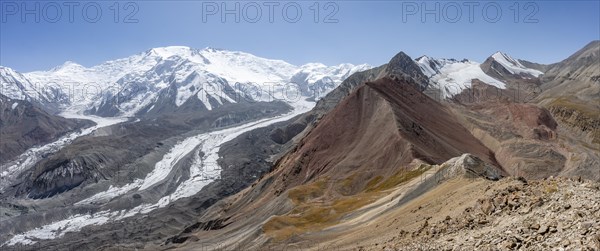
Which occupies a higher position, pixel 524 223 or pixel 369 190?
pixel 524 223

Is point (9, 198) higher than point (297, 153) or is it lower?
lower

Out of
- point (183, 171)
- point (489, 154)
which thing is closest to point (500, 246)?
point (489, 154)

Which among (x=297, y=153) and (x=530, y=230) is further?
(x=297, y=153)

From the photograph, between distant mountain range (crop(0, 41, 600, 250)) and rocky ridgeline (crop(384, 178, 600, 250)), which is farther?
distant mountain range (crop(0, 41, 600, 250))

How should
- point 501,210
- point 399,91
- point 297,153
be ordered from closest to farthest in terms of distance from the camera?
point 501,210 → point 297,153 → point 399,91

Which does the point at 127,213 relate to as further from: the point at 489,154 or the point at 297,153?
the point at 489,154

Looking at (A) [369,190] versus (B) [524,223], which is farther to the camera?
(A) [369,190]

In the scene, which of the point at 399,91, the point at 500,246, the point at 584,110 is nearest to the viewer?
the point at 500,246

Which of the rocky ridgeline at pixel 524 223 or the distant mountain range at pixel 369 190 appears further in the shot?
the distant mountain range at pixel 369 190
